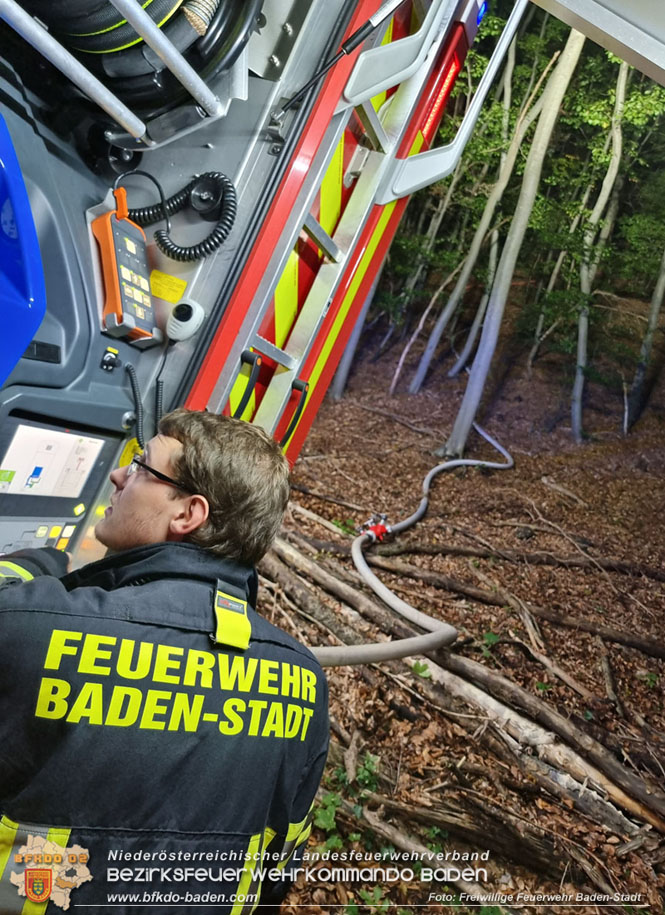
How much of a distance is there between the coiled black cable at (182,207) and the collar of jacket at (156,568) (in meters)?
1.24

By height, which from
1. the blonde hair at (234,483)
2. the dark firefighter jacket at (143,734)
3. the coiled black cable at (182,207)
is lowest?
the dark firefighter jacket at (143,734)

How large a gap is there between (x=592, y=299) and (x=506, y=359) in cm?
136

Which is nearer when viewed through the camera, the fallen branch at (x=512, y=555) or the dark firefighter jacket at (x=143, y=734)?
the dark firefighter jacket at (x=143, y=734)

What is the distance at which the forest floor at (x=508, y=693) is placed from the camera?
2.59 m

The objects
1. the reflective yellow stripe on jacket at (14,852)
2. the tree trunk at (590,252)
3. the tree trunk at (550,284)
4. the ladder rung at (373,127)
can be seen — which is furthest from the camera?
the tree trunk at (550,284)

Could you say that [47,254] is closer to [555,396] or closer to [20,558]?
[20,558]

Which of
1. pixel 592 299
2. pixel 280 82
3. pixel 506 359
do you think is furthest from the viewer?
pixel 506 359

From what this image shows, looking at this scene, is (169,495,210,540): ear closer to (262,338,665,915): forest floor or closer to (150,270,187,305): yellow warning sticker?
(150,270,187,305): yellow warning sticker

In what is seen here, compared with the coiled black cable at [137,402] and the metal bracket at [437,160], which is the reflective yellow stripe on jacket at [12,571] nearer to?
the coiled black cable at [137,402]

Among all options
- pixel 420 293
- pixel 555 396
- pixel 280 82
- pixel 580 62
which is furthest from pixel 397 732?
pixel 580 62

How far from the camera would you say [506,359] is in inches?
348

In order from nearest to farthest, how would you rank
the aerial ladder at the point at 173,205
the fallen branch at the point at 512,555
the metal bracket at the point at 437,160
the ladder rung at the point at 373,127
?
the aerial ladder at the point at 173,205
the ladder rung at the point at 373,127
the metal bracket at the point at 437,160
the fallen branch at the point at 512,555

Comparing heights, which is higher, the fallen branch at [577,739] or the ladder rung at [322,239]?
the ladder rung at [322,239]

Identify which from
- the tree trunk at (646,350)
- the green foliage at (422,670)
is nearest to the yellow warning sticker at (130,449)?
the green foliage at (422,670)
